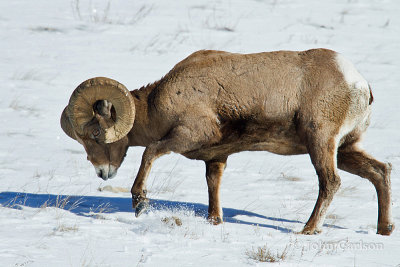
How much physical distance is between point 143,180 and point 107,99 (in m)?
1.10

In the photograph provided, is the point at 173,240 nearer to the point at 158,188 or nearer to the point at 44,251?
the point at 44,251

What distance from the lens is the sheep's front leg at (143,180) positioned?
22.4 ft

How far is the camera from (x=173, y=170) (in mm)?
9844

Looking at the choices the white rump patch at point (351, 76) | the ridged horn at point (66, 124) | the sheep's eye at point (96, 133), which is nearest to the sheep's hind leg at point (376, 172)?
the white rump patch at point (351, 76)

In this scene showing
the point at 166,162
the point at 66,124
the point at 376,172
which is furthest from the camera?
→ the point at 166,162

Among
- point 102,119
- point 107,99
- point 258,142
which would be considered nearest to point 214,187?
point 258,142

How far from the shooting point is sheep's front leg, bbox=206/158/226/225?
741 centimetres

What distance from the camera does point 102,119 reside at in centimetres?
755

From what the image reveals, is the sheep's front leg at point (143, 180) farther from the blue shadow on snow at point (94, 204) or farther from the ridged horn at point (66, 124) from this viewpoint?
the ridged horn at point (66, 124)

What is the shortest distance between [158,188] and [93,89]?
85.1 inches

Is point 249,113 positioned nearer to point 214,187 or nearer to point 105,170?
point 214,187

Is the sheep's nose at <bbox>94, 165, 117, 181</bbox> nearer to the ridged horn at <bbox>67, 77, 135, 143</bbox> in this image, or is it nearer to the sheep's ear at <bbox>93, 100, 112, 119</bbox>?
the ridged horn at <bbox>67, 77, 135, 143</bbox>

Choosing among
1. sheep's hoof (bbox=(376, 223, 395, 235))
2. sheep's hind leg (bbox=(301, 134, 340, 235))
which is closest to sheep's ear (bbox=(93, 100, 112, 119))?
sheep's hind leg (bbox=(301, 134, 340, 235))

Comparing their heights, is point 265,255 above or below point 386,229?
above
